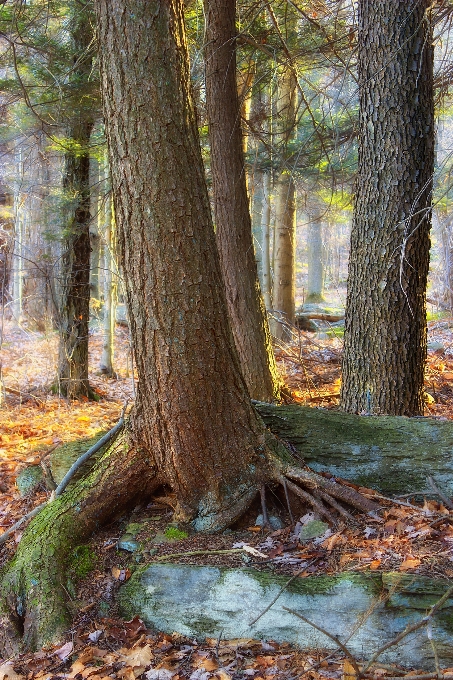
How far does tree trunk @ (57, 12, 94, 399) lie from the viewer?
952 cm

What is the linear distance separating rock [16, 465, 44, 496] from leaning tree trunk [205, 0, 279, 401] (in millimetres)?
2652

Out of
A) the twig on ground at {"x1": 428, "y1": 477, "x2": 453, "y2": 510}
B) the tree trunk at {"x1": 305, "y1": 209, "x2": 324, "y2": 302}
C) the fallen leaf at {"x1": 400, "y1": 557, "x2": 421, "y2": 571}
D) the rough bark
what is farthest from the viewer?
the tree trunk at {"x1": 305, "y1": 209, "x2": 324, "y2": 302}

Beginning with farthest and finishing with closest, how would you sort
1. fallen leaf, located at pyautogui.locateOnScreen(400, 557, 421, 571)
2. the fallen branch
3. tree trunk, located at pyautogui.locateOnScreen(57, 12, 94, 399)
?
the fallen branch
tree trunk, located at pyautogui.locateOnScreen(57, 12, 94, 399)
fallen leaf, located at pyautogui.locateOnScreen(400, 557, 421, 571)

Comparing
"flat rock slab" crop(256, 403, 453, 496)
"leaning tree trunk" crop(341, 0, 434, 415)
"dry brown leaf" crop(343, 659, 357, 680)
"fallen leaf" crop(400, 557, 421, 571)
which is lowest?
"dry brown leaf" crop(343, 659, 357, 680)

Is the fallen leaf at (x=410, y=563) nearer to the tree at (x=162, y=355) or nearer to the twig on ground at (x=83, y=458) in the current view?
the tree at (x=162, y=355)

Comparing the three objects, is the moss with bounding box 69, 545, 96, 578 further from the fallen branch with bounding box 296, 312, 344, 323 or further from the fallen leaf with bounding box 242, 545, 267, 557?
the fallen branch with bounding box 296, 312, 344, 323

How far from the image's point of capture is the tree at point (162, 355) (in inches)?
140

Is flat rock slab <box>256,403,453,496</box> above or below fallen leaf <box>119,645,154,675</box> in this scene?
above

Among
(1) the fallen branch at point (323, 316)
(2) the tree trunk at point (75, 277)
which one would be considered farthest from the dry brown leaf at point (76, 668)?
(1) the fallen branch at point (323, 316)

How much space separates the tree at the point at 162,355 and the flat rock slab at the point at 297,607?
0.48m

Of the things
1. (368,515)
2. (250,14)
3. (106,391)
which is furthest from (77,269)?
(368,515)

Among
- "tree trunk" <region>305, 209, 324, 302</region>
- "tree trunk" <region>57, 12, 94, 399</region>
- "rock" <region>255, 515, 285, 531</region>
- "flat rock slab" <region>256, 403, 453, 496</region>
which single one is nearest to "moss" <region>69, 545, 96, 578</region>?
"rock" <region>255, 515, 285, 531</region>

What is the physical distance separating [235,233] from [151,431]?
3.73 meters

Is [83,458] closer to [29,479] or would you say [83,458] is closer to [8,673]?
[29,479]
